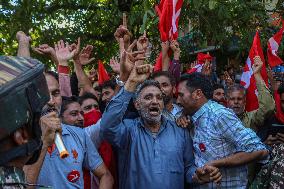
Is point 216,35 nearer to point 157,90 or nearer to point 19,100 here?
point 157,90

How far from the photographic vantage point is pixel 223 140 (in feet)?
13.6

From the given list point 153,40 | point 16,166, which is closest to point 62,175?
point 16,166

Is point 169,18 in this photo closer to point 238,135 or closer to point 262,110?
point 262,110

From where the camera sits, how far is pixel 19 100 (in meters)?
1.70

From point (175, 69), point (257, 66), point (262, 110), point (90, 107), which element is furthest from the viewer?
point (257, 66)

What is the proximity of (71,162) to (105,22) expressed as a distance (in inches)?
311

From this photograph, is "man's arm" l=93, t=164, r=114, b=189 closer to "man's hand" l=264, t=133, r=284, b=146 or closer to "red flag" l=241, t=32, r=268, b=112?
"man's hand" l=264, t=133, r=284, b=146

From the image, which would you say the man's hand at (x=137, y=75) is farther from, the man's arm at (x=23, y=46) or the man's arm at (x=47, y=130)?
the man's arm at (x=47, y=130)

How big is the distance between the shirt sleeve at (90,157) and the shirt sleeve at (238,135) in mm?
1018

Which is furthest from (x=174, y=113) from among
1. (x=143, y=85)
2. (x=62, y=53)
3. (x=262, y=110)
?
(x=62, y=53)

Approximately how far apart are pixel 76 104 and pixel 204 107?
111 centimetres

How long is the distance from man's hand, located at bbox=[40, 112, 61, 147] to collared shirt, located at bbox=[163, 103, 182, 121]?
1.98 meters

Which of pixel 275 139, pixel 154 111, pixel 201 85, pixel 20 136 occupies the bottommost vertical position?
pixel 275 139

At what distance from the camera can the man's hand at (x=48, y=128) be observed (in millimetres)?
2686
